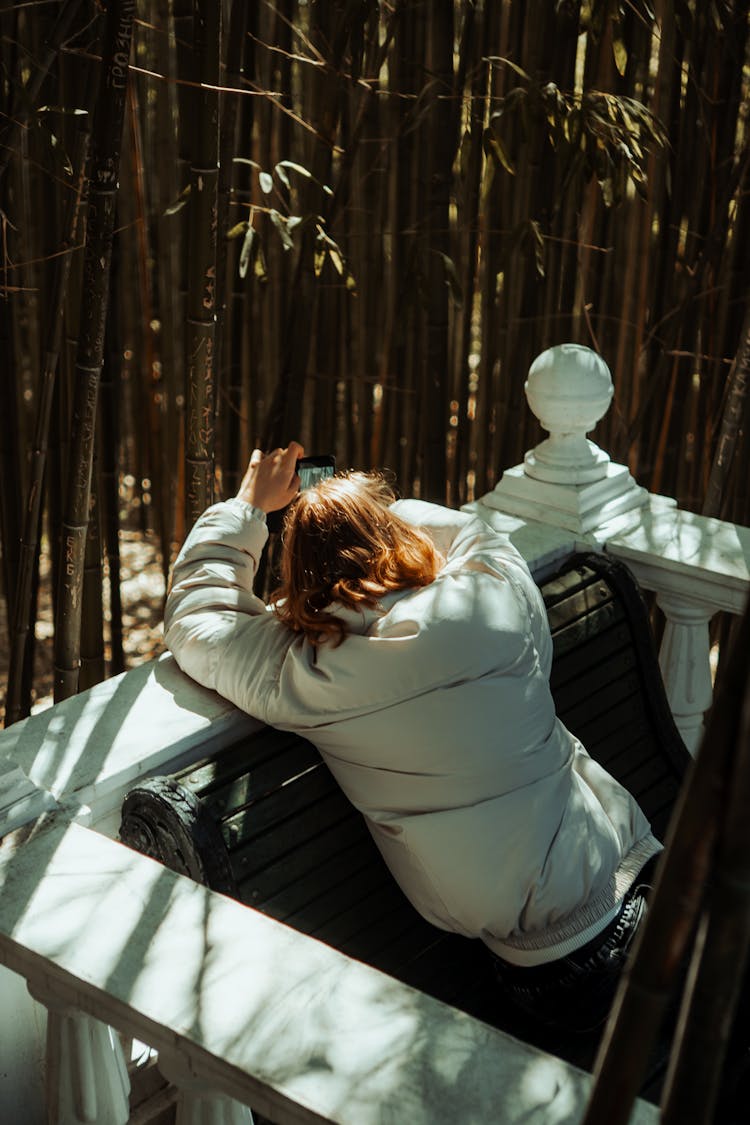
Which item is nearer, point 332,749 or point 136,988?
point 136,988

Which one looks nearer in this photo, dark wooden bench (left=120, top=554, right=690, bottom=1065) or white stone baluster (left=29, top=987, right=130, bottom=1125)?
white stone baluster (left=29, top=987, right=130, bottom=1125)

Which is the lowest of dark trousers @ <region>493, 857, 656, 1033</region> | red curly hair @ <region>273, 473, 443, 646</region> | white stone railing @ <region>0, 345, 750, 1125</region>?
dark trousers @ <region>493, 857, 656, 1033</region>

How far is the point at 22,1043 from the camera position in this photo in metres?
1.43

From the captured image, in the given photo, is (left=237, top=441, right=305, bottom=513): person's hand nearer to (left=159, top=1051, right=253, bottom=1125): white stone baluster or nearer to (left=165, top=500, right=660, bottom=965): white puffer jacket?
(left=165, top=500, right=660, bottom=965): white puffer jacket

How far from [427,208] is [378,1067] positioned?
213 cm

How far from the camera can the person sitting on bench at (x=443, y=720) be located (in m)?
1.56

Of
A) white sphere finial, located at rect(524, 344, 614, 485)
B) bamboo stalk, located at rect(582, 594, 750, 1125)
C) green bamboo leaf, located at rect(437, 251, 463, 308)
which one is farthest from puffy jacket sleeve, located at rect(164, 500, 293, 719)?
bamboo stalk, located at rect(582, 594, 750, 1125)

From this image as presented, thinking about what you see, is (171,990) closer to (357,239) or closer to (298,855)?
(298,855)

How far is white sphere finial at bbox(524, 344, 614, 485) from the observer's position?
2248mm

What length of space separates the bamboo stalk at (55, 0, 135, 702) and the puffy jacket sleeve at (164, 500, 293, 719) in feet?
0.63

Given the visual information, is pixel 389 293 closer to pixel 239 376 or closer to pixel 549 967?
pixel 239 376

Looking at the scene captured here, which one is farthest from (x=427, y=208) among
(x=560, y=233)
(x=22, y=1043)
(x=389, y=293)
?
(x=22, y=1043)

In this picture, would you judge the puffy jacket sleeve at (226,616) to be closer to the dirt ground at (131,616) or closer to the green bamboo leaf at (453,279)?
the green bamboo leaf at (453,279)

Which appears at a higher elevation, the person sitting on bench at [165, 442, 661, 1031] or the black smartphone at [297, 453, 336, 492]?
the black smartphone at [297, 453, 336, 492]
